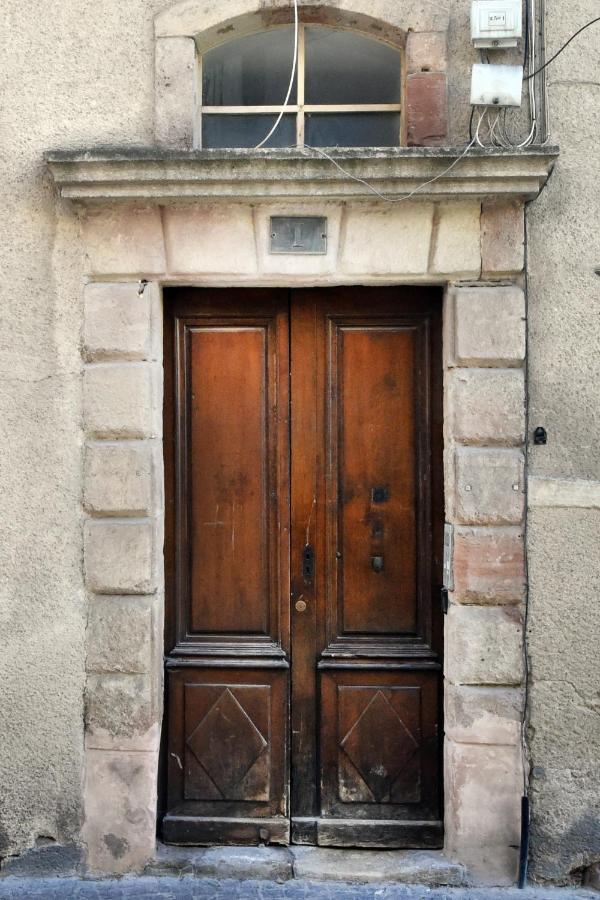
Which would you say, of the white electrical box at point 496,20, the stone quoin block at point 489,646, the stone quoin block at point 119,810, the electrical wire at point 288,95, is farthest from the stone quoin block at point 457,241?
the stone quoin block at point 119,810

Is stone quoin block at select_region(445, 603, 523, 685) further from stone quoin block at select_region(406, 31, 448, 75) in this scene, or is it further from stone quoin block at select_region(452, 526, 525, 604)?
stone quoin block at select_region(406, 31, 448, 75)

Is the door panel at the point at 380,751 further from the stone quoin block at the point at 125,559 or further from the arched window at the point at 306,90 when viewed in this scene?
the arched window at the point at 306,90

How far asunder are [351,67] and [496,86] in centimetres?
76

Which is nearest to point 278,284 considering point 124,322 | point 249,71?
point 124,322

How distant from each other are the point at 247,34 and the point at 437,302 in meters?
1.65

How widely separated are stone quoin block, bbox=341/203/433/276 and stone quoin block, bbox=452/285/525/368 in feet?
0.92

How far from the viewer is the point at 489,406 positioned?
383 cm

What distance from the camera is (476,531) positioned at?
3842mm

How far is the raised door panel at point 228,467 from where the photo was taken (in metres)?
4.10

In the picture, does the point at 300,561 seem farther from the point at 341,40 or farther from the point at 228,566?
the point at 341,40

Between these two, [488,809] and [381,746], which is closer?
[488,809]

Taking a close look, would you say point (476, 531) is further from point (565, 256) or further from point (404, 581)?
point (565, 256)

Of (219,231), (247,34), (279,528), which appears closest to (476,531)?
(279,528)

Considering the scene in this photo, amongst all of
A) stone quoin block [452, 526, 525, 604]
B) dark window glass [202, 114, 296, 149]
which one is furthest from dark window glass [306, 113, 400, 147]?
stone quoin block [452, 526, 525, 604]
